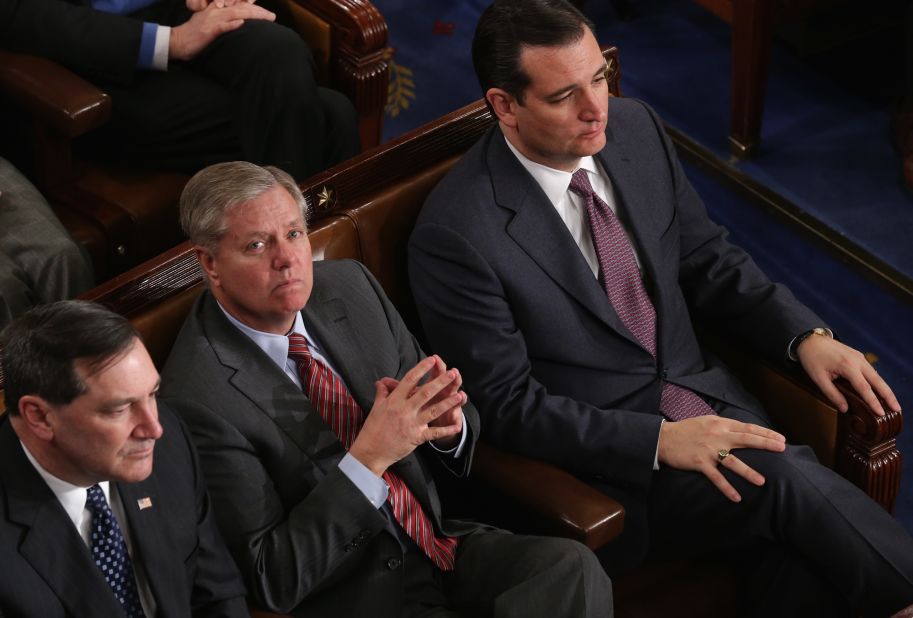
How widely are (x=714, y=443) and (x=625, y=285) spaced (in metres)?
0.33

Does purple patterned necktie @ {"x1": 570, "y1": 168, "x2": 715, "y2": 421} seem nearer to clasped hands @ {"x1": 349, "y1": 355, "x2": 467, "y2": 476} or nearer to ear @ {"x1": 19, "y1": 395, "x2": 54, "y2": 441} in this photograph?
clasped hands @ {"x1": 349, "y1": 355, "x2": 467, "y2": 476}

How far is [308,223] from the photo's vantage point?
2.49m

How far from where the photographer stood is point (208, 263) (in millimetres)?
2203

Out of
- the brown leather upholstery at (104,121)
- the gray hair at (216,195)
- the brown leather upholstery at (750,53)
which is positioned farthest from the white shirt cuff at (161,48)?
the brown leather upholstery at (750,53)

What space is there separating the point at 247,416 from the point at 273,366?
0.09m

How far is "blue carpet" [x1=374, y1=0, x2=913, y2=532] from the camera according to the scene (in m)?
3.63

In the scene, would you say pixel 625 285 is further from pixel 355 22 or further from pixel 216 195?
pixel 355 22

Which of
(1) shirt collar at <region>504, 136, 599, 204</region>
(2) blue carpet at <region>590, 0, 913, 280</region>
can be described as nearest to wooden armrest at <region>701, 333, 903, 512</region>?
(1) shirt collar at <region>504, 136, 599, 204</region>

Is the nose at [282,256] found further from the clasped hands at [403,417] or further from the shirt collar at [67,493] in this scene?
the shirt collar at [67,493]

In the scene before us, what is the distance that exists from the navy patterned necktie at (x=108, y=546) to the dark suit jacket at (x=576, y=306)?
71 cm

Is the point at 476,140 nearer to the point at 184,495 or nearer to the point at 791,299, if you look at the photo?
the point at 791,299

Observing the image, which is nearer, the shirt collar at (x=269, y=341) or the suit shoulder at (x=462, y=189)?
the shirt collar at (x=269, y=341)

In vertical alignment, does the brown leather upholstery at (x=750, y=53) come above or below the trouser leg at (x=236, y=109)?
below

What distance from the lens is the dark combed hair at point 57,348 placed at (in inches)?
71.4
